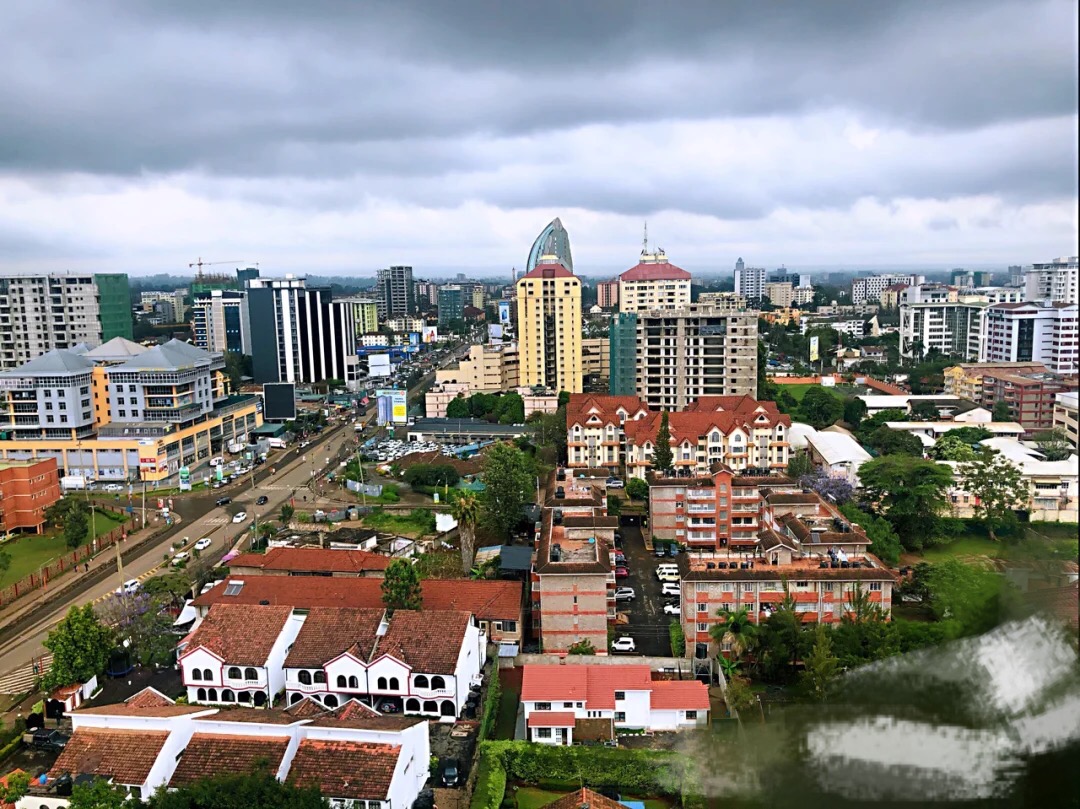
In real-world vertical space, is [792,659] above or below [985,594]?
below

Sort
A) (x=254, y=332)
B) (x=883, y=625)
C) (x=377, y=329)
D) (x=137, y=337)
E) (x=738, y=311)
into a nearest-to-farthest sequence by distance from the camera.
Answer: (x=883, y=625)
(x=738, y=311)
(x=254, y=332)
(x=137, y=337)
(x=377, y=329)

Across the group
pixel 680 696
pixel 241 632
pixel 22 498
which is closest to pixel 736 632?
pixel 680 696

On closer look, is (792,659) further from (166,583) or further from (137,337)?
(137,337)

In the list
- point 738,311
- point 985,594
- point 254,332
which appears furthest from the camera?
point 254,332

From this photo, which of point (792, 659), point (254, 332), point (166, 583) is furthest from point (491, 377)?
point (792, 659)

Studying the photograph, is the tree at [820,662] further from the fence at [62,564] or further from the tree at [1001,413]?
the tree at [1001,413]

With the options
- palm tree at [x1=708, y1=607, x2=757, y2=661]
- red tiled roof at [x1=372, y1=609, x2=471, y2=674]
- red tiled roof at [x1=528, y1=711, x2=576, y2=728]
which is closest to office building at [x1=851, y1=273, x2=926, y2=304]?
palm tree at [x1=708, y1=607, x2=757, y2=661]
